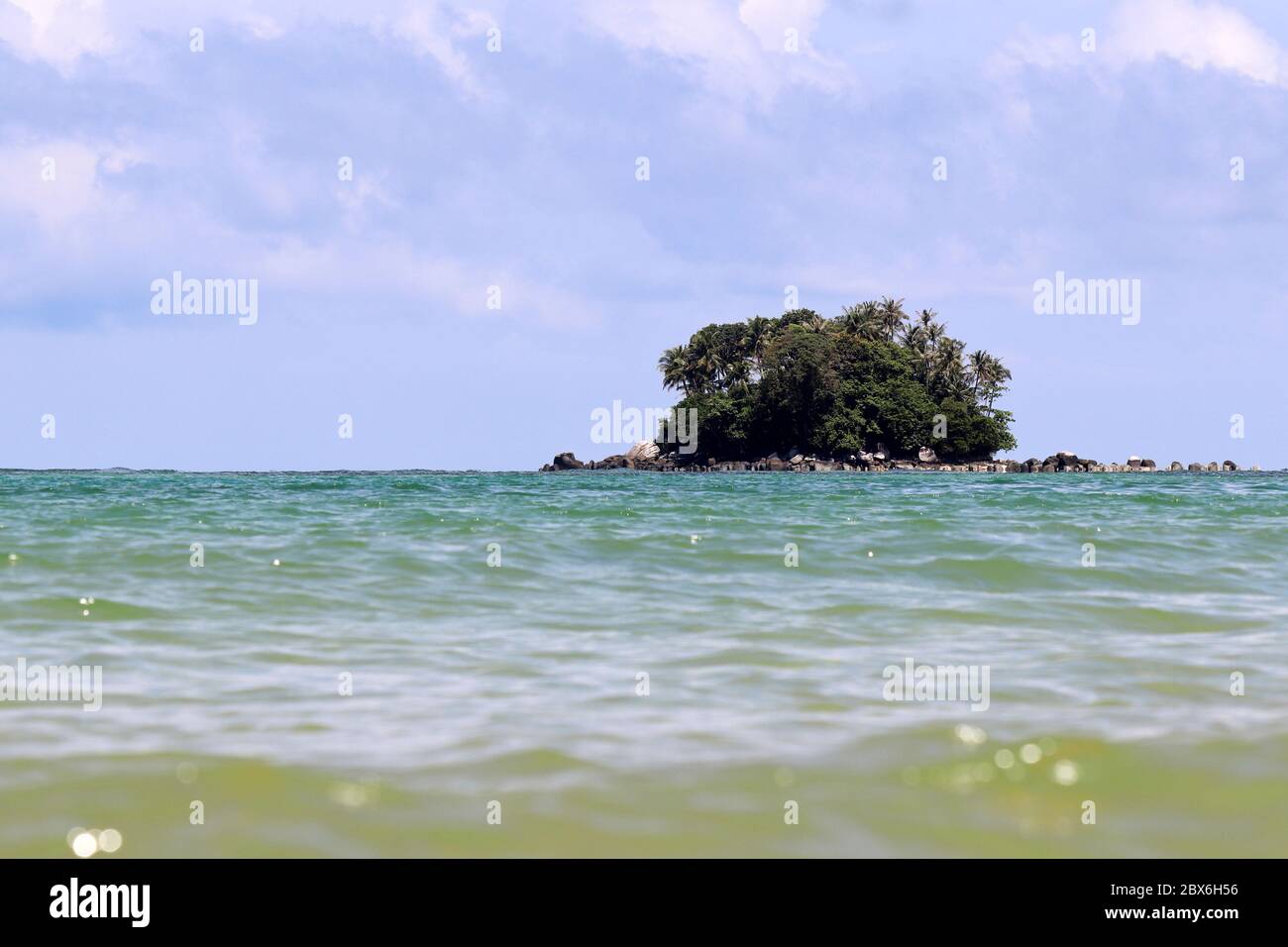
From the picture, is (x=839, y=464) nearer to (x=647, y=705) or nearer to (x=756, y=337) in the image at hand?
(x=756, y=337)

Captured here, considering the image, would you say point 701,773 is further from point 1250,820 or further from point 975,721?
point 1250,820

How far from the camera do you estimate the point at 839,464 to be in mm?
90812

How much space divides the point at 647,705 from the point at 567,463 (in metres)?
118

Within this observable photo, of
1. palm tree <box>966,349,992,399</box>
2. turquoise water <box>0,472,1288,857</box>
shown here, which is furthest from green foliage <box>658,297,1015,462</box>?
turquoise water <box>0,472,1288,857</box>

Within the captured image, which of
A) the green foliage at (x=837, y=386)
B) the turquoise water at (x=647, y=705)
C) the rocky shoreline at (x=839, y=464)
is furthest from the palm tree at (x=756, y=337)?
the turquoise water at (x=647, y=705)

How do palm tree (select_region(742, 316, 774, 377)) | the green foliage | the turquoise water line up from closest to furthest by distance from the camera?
the turquoise water
the green foliage
palm tree (select_region(742, 316, 774, 377))

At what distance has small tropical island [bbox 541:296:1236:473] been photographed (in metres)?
90.5

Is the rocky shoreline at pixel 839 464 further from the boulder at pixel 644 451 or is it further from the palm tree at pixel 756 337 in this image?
the palm tree at pixel 756 337

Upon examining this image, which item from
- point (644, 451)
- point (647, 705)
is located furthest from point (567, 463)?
point (647, 705)

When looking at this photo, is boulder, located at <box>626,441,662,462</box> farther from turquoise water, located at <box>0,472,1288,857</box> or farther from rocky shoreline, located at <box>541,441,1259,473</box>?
turquoise water, located at <box>0,472,1288,857</box>
